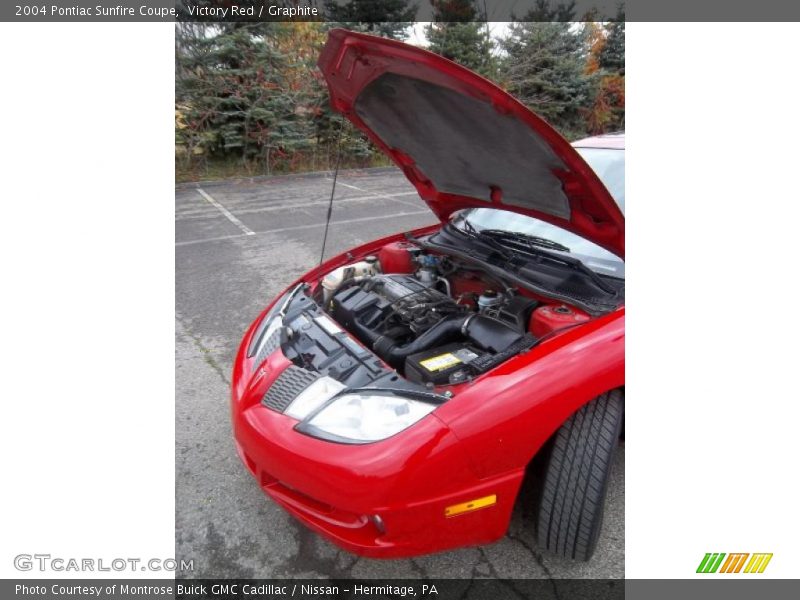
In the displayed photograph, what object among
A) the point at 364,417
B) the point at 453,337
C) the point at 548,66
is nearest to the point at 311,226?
the point at 453,337

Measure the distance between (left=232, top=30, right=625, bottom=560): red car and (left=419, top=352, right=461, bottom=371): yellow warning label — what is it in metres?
0.01

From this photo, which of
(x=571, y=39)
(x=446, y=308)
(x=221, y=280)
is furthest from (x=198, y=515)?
(x=571, y=39)

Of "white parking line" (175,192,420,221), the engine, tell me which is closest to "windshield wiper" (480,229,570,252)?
the engine

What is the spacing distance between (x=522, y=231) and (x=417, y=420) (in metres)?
1.45

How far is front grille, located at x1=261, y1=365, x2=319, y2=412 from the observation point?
169cm

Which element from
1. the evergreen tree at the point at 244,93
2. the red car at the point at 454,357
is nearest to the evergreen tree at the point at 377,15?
the evergreen tree at the point at 244,93

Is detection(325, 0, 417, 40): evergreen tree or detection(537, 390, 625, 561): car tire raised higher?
detection(325, 0, 417, 40): evergreen tree

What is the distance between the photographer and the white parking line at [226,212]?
6.53m

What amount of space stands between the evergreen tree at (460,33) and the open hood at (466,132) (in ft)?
36.7

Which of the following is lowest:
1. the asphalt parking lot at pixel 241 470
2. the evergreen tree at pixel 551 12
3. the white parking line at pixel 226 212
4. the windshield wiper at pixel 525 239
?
the white parking line at pixel 226 212

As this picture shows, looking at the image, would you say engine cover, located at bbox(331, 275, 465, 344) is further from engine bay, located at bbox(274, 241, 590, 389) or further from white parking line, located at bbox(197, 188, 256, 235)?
white parking line, located at bbox(197, 188, 256, 235)

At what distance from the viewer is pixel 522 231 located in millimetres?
2508
